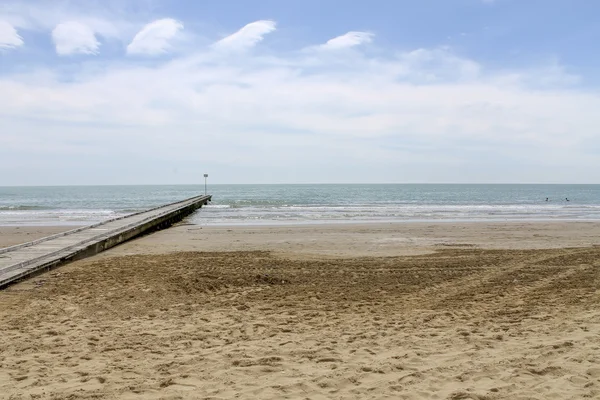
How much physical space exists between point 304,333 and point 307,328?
8.6 inches

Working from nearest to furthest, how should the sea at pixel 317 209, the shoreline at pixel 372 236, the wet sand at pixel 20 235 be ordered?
the shoreline at pixel 372 236 → the wet sand at pixel 20 235 → the sea at pixel 317 209

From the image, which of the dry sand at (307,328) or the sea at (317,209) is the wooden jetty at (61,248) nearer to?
the dry sand at (307,328)

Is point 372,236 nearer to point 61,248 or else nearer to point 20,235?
point 61,248

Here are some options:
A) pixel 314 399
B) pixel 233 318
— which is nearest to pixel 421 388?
pixel 314 399

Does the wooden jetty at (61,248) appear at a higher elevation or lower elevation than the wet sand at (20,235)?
higher

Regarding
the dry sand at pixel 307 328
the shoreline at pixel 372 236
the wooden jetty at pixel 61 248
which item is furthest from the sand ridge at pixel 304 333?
the shoreline at pixel 372 236

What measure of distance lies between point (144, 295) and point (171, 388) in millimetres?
3978

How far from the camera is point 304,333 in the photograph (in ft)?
19.2

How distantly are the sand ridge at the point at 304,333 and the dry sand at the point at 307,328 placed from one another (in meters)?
0.02

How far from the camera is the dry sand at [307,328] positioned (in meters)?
4.25

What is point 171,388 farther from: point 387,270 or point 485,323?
point 387,270

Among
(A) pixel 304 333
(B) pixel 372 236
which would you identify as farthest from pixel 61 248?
(B) pixel 372 236

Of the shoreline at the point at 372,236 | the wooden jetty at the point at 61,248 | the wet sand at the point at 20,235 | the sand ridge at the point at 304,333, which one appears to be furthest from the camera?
the wet sand at the point at 20,235

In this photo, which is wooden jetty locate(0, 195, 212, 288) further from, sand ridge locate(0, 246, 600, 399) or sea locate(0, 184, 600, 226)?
sea locate(0, 184, 600, 226)
